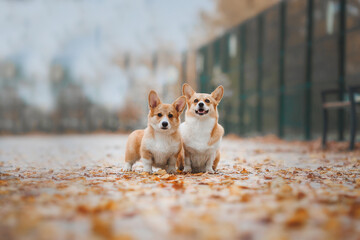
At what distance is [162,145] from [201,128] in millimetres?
519

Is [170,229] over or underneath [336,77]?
underneath

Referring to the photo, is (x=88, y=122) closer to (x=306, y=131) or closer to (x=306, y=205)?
(x=306, y=131)

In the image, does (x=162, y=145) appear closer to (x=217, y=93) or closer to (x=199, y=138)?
(x=199, y=138)

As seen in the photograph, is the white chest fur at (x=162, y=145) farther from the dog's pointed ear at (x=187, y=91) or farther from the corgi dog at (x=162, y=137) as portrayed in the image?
the dog's pointed ear at (x=187, y=91)

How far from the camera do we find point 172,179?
3.76 m

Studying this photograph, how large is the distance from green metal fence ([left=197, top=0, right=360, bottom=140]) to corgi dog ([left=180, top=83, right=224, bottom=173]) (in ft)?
23.2

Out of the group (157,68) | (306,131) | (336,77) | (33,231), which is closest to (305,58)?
(336,77)

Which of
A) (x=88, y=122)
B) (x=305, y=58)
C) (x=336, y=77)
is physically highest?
(x=305, y=58)

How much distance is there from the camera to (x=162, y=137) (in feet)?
13.4

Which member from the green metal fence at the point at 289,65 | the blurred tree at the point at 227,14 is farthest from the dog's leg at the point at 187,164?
the blurred tree at the point at 227,14

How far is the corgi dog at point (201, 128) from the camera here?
13.5 ft

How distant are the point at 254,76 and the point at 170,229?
1363 cm

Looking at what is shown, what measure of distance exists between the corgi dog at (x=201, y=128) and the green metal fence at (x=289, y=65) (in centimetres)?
708

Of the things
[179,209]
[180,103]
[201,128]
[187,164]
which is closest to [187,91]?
[180,103]
